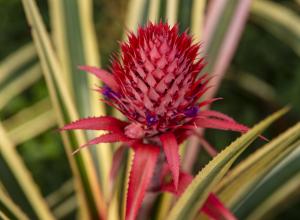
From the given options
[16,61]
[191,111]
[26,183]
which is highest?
[16,61]

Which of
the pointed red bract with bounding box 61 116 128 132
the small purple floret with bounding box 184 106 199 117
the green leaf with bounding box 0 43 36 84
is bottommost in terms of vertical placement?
the small purple floret with bounding box 184 106 199 117

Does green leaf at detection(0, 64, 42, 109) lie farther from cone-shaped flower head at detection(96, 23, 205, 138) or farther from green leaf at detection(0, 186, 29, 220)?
cone-shaped flower head at detection(96, 23, 205, 138)

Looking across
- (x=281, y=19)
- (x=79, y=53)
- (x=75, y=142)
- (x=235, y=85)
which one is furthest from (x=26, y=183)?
(x=235, y=85)

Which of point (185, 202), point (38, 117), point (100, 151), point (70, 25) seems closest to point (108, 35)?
point (38, 117)

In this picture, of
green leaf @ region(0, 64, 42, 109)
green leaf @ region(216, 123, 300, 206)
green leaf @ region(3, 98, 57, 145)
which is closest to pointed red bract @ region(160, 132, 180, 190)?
green leaf @ region(216, 123, 300, 206)

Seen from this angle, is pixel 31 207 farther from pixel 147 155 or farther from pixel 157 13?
pixel 157 13

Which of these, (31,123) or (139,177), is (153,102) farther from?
(31,123)
